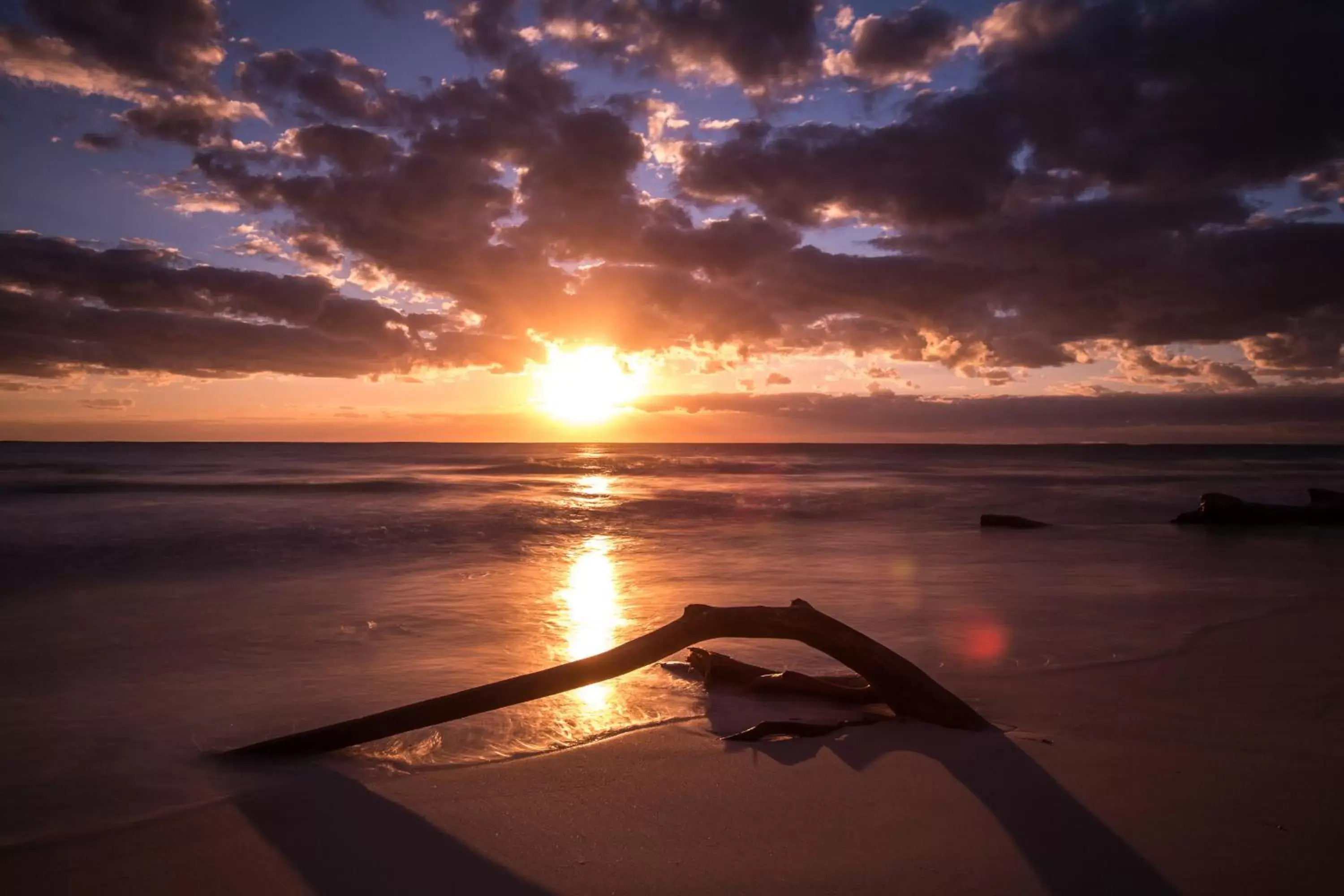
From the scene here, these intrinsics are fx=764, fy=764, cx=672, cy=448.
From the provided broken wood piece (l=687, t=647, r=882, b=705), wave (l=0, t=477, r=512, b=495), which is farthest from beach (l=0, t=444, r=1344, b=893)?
wave (l=0, t=477, r=512, b=495)

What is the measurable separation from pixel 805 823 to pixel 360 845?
76.8 inches

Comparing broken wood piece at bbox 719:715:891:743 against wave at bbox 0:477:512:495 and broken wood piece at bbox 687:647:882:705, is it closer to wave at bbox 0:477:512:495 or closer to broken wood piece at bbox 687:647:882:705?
broken wood piece at bbox 687:647:882:705

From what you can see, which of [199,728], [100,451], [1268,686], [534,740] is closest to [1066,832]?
[534,740]

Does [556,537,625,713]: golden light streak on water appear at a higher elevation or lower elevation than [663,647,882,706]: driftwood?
lower

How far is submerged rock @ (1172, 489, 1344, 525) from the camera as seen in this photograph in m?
16.8

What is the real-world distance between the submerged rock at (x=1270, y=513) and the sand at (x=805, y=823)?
Result: 14.8 m

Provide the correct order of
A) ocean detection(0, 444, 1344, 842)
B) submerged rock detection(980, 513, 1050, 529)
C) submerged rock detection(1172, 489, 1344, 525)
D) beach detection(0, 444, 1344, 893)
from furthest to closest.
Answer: submerged rock detection(980, 513, 1050, 529)
submerged rock detection(1172, 489, 1344, 525)
ocean detection(0, 444, 1344, 842)
beach detection(0, 444, 1344, 893)

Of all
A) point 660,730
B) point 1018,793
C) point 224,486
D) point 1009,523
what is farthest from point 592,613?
point 224,486

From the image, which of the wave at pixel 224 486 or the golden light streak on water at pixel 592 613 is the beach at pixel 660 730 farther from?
the wave at pixel 224 486

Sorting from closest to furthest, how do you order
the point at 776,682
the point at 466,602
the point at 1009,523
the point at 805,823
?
the point at 805,823 < the point at 776,682 < the point at 466,602 < the point at 1009,523

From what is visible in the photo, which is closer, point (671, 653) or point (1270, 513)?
point (671, 653)

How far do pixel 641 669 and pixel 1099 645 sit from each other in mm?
4110

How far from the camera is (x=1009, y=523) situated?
18.0m

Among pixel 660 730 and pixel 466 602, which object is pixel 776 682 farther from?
pixel 466 602
